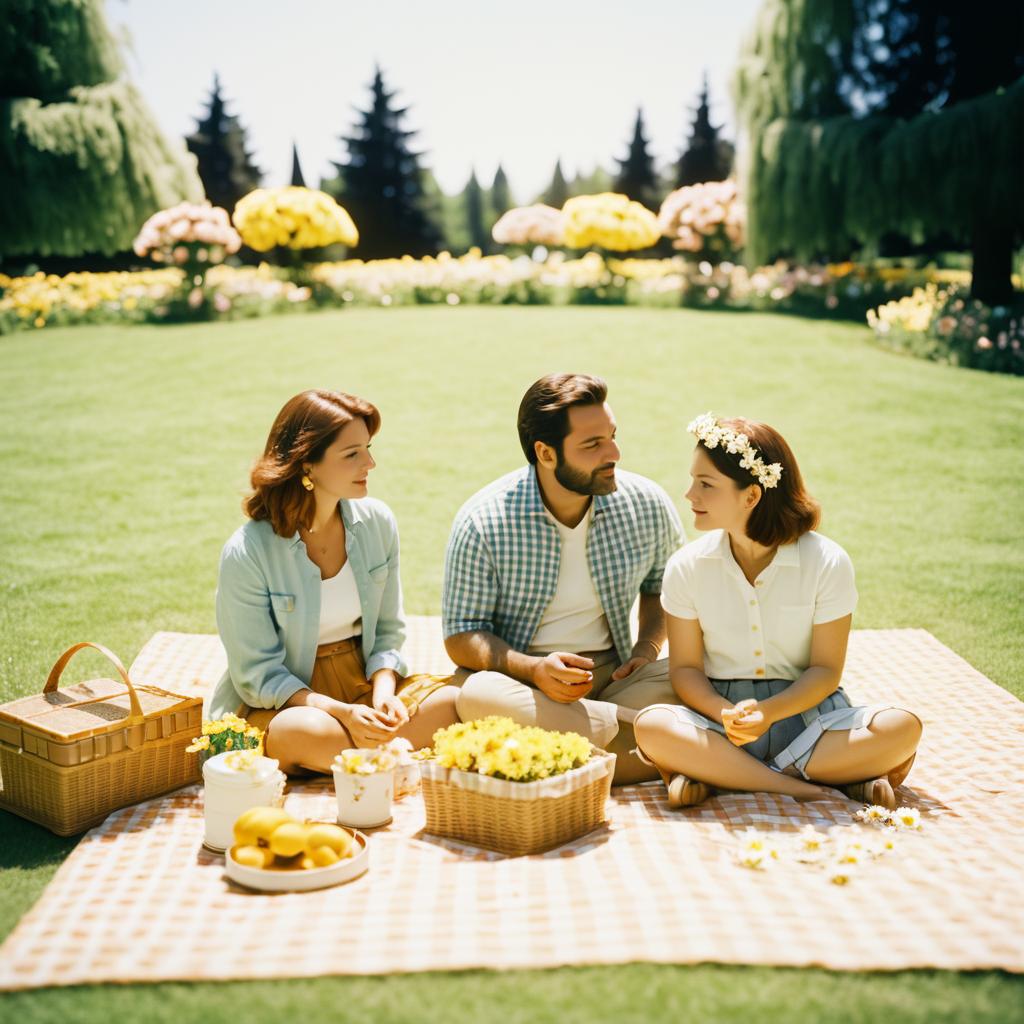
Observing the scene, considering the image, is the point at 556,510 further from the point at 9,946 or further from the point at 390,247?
the point at 390,247

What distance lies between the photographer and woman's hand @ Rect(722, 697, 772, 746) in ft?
10.9

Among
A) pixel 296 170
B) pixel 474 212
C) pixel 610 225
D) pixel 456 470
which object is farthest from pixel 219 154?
pixel 456 470

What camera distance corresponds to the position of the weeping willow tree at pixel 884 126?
38.4 ft

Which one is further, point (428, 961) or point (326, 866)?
point (326, 866)

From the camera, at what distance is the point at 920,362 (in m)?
11.1

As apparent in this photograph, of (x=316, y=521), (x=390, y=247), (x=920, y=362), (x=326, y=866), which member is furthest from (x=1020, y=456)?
(x=390, y=247)

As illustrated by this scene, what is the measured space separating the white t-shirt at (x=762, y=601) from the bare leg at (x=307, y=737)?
120cm

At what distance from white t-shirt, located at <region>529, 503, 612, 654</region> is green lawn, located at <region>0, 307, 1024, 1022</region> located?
5.61 ft

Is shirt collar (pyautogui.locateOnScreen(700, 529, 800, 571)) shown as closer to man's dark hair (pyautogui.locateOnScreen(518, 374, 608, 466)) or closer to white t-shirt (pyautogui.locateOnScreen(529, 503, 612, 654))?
white t-shirt (pyautogui.locateOnScreen(529, 503, 612, 654))

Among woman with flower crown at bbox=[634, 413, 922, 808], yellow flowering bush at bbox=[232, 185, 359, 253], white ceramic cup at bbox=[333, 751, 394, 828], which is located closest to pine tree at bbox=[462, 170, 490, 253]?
yellow flowering bush at bbox=[232, 185, 359, 253]

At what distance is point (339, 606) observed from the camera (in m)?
3.93

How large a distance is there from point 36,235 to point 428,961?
13.0 meters

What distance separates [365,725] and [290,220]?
39.8ft

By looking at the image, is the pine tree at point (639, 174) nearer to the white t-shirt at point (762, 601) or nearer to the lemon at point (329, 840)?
the white t-shirt at point (762, 601)
